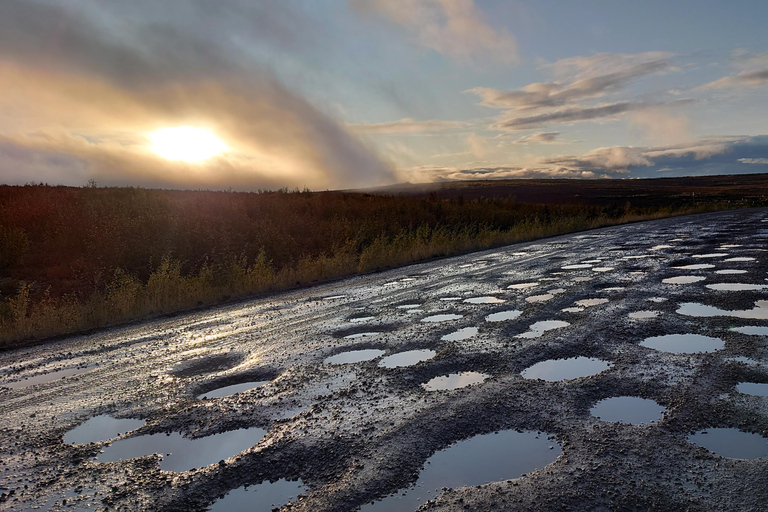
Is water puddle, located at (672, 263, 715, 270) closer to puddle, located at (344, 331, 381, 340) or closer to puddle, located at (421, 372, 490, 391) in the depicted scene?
puddle, located at (344, 331, 381, 340)

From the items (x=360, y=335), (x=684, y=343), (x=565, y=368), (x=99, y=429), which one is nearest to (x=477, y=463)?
(x=565, y=368)

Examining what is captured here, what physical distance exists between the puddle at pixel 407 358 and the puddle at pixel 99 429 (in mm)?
2068

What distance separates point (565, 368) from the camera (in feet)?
13.7

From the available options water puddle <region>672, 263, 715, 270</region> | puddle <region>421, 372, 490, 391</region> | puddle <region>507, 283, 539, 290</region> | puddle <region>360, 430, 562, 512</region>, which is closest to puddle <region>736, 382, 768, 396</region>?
puddle <region>360, 430, 562, 512</region>

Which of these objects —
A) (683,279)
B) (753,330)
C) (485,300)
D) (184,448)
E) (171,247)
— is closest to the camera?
(184,448)

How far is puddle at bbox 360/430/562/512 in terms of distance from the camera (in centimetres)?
243

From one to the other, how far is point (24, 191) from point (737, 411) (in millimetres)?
25142

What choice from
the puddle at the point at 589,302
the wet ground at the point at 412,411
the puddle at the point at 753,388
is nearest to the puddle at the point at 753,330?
the wet ground at the point at 412,411

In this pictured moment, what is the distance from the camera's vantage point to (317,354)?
17.0 feet

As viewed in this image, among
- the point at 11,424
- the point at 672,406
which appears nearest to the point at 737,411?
the point at 672,406

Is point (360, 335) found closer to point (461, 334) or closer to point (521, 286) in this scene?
point (461, 334)

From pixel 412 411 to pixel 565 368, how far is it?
1.49 m

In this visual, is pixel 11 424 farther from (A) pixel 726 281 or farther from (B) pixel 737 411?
(A) pixel 726 281

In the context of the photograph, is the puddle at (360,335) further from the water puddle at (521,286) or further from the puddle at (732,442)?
the puddle at (732,442)
